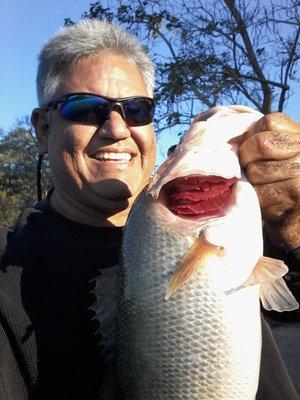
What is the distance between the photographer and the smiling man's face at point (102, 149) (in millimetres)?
2873

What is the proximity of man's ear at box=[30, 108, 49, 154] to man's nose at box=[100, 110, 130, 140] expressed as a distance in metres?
0.43

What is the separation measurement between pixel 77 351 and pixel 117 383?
40 centimetres

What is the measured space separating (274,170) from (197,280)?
471 millimetres

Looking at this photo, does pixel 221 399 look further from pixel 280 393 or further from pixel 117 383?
pixel 280 393

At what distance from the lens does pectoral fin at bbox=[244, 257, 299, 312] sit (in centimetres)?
209

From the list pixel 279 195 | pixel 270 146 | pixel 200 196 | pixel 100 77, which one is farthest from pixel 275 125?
pixel 100 77

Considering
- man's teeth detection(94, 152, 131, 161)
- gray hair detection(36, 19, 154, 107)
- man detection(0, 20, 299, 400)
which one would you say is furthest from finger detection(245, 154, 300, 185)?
gray hair detection(36, 19, 154, 107)

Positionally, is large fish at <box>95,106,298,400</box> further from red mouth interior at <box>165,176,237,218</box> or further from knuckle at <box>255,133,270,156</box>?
knuckle at <box>255,133,270,156</box>

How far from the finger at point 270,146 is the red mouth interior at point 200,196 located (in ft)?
0.38

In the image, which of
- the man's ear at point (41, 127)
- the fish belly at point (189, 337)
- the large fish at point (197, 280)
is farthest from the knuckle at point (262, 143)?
the man's ear at point (41, 127)

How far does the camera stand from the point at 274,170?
6.82 ft

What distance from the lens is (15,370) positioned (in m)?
2.45

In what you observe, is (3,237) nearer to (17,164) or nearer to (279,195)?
(279,195)

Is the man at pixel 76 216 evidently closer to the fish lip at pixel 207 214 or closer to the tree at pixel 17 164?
the fish lip at pixel 207 214
